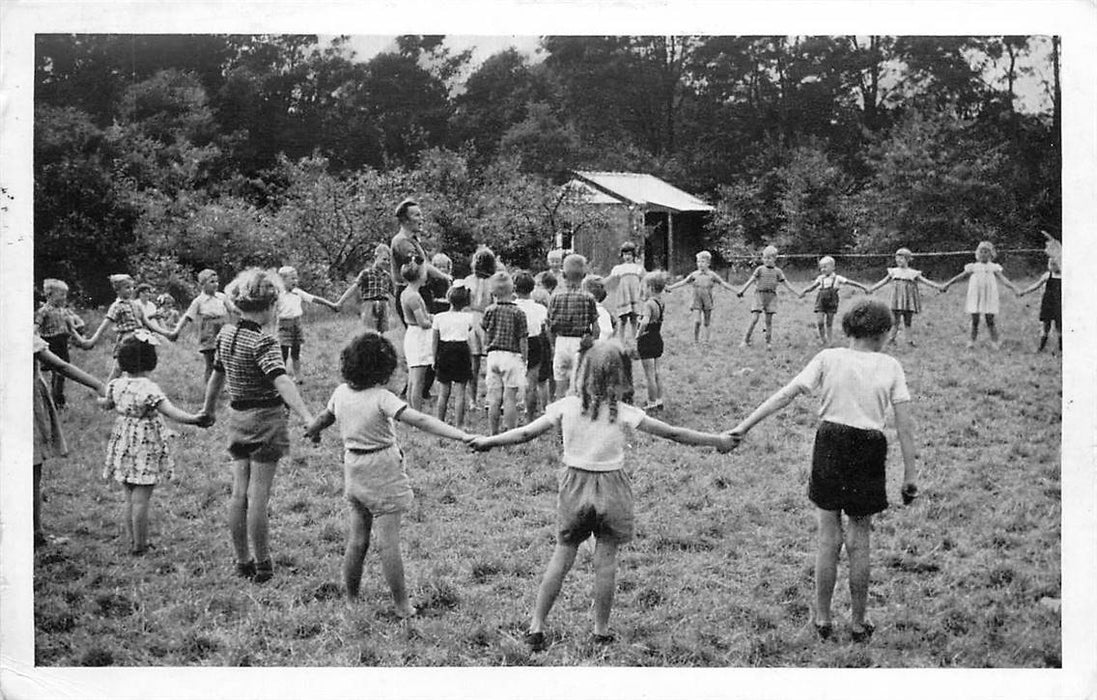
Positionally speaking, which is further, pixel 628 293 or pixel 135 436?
pixel 628 293

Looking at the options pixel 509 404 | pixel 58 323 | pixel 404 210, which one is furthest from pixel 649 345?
pixel 58 323

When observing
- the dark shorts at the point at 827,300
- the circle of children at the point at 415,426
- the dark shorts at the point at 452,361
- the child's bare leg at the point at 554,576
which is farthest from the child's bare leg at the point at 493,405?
the dark shorts at the point at 827,300

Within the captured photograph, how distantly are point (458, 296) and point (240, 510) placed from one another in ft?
9.20

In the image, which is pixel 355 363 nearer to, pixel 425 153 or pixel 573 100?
pixel 573 100

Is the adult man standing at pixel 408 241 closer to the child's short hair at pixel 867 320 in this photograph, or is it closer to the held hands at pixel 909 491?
the child's short hair at pixel 867 320

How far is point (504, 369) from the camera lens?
6352mm

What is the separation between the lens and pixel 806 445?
6.09 m

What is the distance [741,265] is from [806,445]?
11116 mm

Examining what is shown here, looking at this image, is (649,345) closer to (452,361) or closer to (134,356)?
(452,361)

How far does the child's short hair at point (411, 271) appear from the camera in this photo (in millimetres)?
6461

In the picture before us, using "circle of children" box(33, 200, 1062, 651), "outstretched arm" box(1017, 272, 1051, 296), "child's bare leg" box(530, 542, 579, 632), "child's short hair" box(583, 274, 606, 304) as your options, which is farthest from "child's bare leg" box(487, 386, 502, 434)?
"outstretched arm" box(1017, 272, 1051, 296)

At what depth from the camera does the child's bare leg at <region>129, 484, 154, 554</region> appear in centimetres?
435

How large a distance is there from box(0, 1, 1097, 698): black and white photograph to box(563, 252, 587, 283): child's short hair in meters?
0.03
